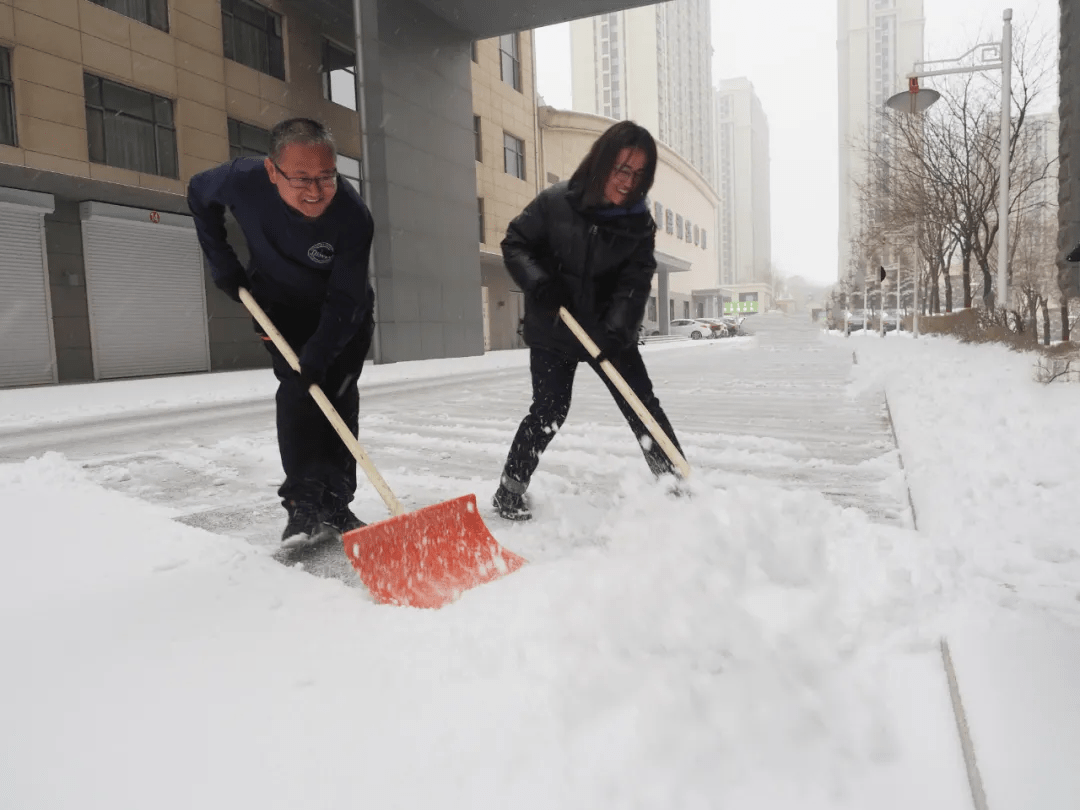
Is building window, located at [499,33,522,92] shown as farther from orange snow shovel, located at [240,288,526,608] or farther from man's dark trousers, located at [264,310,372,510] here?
orange snow shovel, located at [240,288,526,608]

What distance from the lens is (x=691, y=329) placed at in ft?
142

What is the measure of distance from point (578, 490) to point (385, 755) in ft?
7.35

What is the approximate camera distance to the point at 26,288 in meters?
13.3

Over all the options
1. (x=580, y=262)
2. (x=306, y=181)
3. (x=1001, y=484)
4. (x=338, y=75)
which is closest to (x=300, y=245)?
(x=306, y=181)

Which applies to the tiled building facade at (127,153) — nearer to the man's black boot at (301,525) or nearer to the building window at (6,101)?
the building window at (6,101)

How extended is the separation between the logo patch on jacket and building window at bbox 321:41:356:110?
62.2 feet

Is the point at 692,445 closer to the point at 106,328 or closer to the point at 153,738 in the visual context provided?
the point at 153,738

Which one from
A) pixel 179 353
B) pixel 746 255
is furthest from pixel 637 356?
pixel 746 255

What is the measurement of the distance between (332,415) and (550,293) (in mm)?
1016

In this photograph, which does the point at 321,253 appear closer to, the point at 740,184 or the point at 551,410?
the point at 551,410

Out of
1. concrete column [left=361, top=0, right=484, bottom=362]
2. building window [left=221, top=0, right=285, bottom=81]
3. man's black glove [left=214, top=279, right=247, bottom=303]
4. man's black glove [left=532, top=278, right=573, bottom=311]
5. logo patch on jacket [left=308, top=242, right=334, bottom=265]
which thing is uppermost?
building window [left=221, top=0, right=285, bottom=81]

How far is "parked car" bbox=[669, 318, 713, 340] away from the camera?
4234 cm

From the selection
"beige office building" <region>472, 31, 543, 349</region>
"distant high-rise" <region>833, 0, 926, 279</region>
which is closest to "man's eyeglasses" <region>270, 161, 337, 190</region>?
"beige office building" <region>472, 31, 543, 349</region>

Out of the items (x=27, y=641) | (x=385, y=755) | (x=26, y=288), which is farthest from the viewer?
(x=26, y=288)
